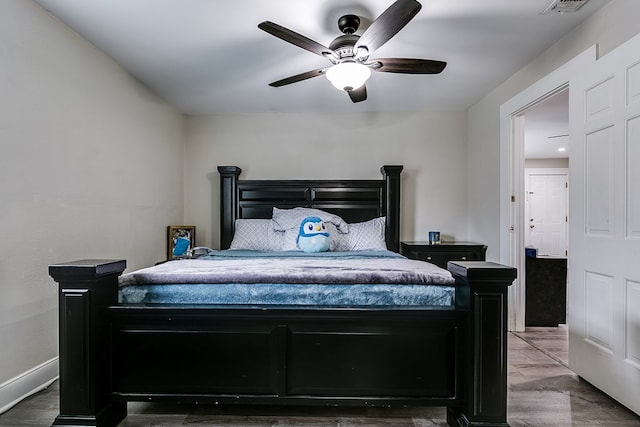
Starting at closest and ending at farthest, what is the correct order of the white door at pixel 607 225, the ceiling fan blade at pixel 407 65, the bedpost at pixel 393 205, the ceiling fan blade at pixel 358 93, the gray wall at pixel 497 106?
the white door at pixel 607 225 → the gray wall at pixel 497 106 → the ceiling fan blade at pixel 407 65 → the ceiling fan blade at pixel 358 93 → the bedpost at pixel 393 205

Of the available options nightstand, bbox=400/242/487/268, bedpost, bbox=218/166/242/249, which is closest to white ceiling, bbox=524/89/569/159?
nightstand, bbox=400/242/487/268

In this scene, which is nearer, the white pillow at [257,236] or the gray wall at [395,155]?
the white pillow at [257,236]

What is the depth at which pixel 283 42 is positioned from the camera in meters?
2.64

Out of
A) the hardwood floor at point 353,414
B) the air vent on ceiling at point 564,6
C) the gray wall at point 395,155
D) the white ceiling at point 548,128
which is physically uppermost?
the air vent on ceiling at point 564,6

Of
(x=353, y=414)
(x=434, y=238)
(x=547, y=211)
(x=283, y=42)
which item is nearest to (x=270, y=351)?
(x=353, y=414)

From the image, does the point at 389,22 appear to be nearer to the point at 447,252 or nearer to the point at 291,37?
the point at 291,37

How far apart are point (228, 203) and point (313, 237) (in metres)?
1.34

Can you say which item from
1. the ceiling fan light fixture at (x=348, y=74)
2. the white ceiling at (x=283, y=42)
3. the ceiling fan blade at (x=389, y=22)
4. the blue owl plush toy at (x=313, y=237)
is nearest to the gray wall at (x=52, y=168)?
the white ceiling at (x=283, y=42)

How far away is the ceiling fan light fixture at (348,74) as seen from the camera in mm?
2299

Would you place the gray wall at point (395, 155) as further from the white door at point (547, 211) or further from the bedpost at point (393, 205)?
the white door at point (547, 211)

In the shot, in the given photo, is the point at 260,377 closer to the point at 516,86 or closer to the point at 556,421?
the point at 556,421

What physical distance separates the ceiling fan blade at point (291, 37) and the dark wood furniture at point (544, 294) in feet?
9.28

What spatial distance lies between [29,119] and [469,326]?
2609 millimetres

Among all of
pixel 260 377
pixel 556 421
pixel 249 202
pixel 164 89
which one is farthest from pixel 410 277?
pixel 164 89
